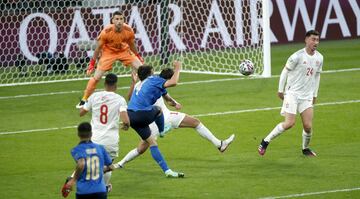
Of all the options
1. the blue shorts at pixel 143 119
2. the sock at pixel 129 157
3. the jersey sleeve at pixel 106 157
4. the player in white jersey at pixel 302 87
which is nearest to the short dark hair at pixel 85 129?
the jersey sleeve at pixel 106 157

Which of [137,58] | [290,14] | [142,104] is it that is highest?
[142,104]

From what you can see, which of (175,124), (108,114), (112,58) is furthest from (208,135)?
(112,58)

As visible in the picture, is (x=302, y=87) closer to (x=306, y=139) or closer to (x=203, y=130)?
(x=306, y=139)

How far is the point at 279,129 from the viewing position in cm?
1612

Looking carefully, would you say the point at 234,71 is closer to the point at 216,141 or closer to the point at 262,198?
the point at 216,141

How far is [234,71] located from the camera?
26656 mm

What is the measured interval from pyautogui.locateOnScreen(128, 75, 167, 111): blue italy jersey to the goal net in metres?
9.91

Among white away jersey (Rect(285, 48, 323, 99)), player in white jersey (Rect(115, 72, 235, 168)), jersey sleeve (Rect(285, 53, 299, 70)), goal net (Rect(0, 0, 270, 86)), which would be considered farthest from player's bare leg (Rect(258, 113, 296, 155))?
goal net (Rect(0, 0, 270, 86))

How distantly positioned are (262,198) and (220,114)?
7283mm

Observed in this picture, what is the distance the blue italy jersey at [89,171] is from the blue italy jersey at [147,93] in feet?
11.7

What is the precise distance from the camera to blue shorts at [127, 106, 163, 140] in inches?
572

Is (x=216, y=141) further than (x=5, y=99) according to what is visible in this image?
No

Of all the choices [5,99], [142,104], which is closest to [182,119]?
[142,104]

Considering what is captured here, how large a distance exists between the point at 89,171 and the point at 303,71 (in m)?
5.94
